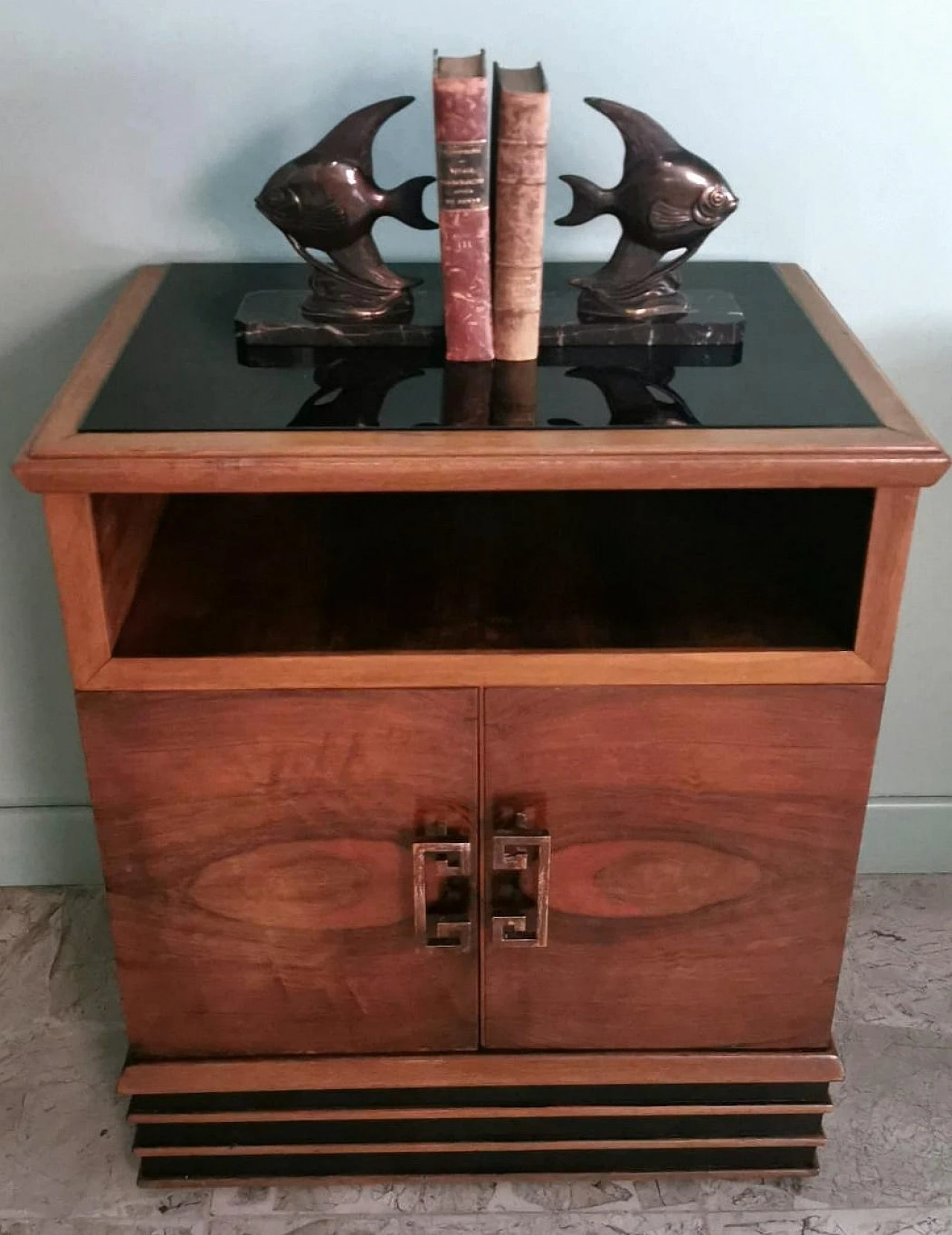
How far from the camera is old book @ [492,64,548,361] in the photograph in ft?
3.01

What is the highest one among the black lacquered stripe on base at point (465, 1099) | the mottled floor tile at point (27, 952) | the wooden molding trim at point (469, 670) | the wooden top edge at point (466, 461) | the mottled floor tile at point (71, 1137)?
the wooden top edge at point (466, 461)

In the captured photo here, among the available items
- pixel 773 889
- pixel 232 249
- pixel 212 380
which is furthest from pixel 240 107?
pixel 773 889

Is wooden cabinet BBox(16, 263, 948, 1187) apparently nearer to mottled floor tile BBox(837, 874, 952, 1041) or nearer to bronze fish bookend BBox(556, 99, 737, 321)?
bronze fish bookend BBox(556, 99, 737, 321)

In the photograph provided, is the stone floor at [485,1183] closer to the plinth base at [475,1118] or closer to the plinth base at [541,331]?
the plinth base at [475,1118]

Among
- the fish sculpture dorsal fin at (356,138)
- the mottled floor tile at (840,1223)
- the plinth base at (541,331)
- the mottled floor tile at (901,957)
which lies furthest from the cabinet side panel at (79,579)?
the mottled floor tile at (901,957)

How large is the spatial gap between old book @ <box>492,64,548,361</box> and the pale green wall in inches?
7.9

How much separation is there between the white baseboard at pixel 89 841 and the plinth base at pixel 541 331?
0.72 meters

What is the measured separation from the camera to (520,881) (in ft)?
3.45

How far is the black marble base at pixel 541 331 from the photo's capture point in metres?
1.04

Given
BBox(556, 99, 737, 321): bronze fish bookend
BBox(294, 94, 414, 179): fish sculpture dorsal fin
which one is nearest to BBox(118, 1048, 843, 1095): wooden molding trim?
BBox(556, 99, 737, 321): bronze fish bookend

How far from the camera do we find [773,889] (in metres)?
1.06

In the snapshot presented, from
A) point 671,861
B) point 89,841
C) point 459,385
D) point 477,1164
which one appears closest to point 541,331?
point 459,385

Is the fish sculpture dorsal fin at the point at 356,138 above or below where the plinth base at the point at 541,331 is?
above

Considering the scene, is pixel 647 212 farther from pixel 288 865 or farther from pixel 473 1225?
pixel 473 1225
